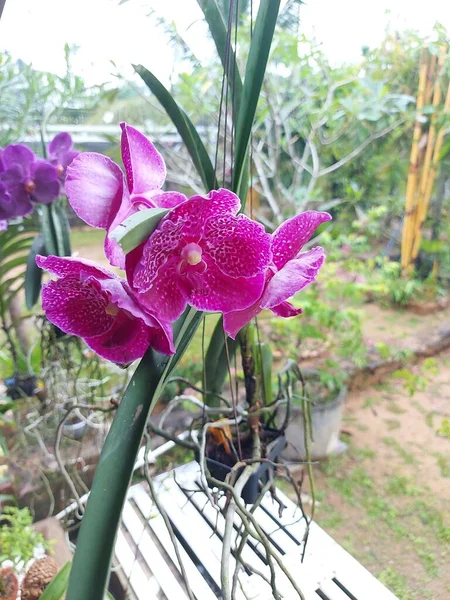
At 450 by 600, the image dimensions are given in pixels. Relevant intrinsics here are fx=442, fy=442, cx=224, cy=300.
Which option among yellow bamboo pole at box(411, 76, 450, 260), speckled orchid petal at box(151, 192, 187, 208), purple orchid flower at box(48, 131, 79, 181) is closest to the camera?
speckled orchid petal at box(151, 192, 187, 208)

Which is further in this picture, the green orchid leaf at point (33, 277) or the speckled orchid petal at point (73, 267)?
the green orchid leaf at point (33, 277)

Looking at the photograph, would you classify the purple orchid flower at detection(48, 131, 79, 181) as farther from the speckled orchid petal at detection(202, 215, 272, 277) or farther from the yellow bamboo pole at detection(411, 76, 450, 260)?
the yellow bamboo pole at detection(411, 76, 450, 260)

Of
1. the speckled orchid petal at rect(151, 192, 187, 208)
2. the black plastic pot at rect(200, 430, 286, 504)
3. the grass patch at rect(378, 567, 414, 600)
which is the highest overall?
the speckled orchid petal at rect(151, 192, 187, 208)

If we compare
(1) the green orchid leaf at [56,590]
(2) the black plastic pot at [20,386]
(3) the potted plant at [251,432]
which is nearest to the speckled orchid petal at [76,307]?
(3) the potted plant at [251,432]

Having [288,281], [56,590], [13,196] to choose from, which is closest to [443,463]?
[56,590]

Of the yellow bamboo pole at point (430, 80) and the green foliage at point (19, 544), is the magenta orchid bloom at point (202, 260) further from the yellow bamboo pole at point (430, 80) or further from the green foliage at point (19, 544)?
the yellow bamboo pole at point (430, 80)

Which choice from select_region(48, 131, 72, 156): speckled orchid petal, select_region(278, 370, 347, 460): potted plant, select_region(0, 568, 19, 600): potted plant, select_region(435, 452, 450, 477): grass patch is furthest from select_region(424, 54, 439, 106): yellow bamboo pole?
select_region(0, 568, 19, 600): potted plant

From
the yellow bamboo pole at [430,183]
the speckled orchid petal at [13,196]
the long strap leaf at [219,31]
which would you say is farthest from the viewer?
the yellow bamboo pole at [430,183]

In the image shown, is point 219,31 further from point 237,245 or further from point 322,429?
point 322,429
